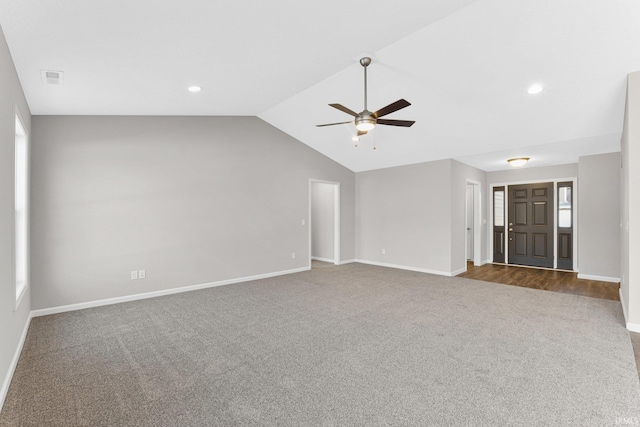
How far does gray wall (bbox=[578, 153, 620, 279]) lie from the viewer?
17.8 ft

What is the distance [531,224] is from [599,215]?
4.94ft

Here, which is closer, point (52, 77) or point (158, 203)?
point (52, 77)

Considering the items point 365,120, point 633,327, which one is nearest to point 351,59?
point 365,120

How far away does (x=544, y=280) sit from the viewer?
18.4ft

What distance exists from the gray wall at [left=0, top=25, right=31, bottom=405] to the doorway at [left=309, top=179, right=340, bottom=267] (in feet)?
A: 17.5

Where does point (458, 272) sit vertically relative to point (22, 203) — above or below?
below

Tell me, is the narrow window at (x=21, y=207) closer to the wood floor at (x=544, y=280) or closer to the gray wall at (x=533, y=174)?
the wood floor at (x=544, y=280)

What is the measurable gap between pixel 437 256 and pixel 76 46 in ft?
20.0

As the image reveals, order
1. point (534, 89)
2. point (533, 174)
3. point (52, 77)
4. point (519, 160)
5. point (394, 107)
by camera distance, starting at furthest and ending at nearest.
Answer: point (533, 174)
point (519, 160)
point (534, 89)
point (394, 107)
point (52, 77)

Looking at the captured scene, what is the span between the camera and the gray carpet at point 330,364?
192 cm

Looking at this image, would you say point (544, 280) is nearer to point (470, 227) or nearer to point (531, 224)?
point (531, 224)

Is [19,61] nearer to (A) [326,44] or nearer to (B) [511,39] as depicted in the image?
(A) [326,44]

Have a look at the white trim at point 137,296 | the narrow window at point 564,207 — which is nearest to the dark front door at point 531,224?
the narrow window at point 564,207

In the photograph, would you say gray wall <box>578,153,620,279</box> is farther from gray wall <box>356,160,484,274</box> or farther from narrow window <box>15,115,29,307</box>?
narrow window <box>15,115,29,307</box>
